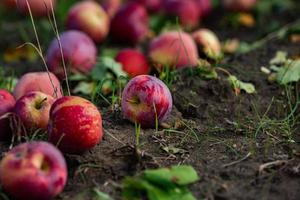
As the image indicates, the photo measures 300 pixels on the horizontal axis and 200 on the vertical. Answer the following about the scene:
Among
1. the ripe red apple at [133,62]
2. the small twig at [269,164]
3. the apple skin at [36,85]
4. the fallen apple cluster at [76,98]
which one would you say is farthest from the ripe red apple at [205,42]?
the small twig at [269,164]

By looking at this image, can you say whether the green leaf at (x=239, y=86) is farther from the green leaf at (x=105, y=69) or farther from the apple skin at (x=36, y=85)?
the apple skin at (x=36, y=85)

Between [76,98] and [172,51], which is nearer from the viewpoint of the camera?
[76,98]

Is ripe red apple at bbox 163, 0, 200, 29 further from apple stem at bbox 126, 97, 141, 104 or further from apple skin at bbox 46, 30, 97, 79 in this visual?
apple stem at bbox 126, 97, 141, 104

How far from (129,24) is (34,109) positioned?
8.00ft

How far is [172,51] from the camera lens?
15.2ft

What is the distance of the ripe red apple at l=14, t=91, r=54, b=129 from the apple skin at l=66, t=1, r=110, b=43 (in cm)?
217

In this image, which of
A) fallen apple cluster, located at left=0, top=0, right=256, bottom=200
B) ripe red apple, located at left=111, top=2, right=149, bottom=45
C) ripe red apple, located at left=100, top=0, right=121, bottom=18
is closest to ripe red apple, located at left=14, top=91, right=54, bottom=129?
fallen apple cluster, located at left=0, top=0, right=256, bottom=200

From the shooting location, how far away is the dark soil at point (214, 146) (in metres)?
2.75

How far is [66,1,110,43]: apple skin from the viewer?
5.27m

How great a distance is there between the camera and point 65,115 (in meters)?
2.86

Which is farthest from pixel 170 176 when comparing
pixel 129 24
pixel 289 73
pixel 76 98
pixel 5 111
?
pixel 129 24

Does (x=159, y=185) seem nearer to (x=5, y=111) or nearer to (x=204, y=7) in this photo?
(x=5, y=111)

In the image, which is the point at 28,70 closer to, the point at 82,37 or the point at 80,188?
the point at 82,37

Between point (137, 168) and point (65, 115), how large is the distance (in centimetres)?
39
